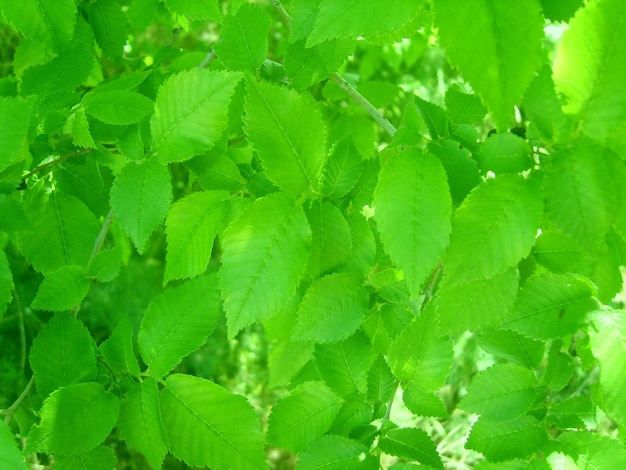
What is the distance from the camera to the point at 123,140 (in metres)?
0.87

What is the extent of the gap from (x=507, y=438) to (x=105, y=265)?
1.95ft

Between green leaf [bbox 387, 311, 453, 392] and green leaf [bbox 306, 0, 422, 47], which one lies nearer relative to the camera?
green leaf [bbox 306, 0, 422, 47]

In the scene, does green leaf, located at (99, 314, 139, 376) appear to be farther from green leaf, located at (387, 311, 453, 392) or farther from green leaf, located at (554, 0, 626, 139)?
green leaf, located at (554, 0, 626, 139)

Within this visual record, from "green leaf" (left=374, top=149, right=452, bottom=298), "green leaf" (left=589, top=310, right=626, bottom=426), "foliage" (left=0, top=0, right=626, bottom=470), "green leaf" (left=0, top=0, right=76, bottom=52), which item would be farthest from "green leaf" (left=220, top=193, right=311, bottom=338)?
"green leaf" (left=0, top=0, right=76, bottom=52)

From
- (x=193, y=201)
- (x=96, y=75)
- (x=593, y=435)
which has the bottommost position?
(x=593, y=435)

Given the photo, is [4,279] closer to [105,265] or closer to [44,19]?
[105,265]

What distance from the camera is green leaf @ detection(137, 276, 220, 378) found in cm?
85

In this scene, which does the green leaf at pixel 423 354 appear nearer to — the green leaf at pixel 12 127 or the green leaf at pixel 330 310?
the green leaf at pixel 330 310

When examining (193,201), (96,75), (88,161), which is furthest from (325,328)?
(96,75)

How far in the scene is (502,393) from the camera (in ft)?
2.60

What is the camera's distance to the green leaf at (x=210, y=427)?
0.81 meters

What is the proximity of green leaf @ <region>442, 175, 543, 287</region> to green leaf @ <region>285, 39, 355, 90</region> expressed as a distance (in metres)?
0.33

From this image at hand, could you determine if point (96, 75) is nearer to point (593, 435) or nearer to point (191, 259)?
point (191, 259)

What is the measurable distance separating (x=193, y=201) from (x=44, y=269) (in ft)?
1.12
